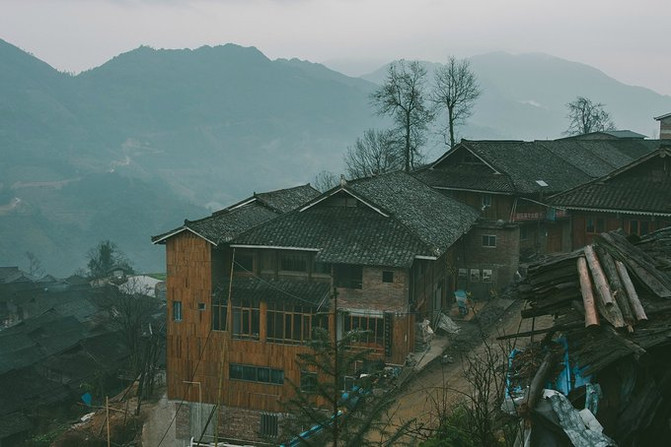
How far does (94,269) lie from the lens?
242ft

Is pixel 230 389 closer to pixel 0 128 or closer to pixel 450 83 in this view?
pixel 450 83

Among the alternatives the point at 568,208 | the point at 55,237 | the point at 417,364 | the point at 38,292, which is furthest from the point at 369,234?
the point at 55,237

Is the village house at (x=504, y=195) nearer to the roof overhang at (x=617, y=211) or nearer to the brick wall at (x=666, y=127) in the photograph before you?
the roof overhang at (x=617, y=211)

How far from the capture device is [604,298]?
7566 millimetres

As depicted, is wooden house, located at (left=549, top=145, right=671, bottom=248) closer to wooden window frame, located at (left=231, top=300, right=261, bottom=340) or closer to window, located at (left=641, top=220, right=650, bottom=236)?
window, located at (left=641, top=220, right=650, bottom=236)

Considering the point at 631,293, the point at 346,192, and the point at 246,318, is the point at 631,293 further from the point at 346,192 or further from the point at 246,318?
the point at 246,318

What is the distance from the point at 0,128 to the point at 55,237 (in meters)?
95.4

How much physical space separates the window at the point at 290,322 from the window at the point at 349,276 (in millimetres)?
1275

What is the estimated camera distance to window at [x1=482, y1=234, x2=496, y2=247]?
29.5m

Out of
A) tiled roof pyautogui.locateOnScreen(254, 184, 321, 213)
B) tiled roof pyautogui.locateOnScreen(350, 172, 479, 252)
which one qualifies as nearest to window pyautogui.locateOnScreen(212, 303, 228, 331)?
tiled roof pyautogui.locateOnScreen(254, 184, 321, 213)

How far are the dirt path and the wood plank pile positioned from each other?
7546 millimetres

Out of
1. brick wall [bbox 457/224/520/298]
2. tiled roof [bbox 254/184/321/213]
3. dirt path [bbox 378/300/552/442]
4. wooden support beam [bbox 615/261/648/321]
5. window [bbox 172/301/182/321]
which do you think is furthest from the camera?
brick wall [bbox 457/224/520/298]

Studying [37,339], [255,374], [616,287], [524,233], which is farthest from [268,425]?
[37,339]

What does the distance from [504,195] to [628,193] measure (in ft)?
26.2
